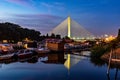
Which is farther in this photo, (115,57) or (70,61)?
(70,61)

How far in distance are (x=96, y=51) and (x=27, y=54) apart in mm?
12029

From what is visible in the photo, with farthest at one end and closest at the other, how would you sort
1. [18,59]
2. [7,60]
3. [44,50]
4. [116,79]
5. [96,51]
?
[44,50] < [96,51] < [18,59] < [7,60] < [116,79]

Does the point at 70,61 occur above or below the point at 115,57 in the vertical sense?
below

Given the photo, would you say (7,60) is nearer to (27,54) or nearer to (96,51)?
(27,54)

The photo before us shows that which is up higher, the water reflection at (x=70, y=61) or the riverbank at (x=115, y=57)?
the riverbank at (x=115, y=57)

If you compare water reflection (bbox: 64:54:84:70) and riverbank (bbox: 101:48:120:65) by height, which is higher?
riverbank (bbox: 101:48:120:65)

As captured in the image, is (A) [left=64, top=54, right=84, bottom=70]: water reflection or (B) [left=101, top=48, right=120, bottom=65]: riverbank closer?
(B) [left=101, top=48, right=120, bottom=65]: riverbank

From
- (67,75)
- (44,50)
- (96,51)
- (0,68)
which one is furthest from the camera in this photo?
(44,50)

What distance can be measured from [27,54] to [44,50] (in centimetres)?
1314

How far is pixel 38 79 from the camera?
2780 centimetres

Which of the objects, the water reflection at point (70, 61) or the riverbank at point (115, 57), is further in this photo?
the water reflection at point (70, 61)

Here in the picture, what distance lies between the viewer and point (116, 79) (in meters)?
27.7

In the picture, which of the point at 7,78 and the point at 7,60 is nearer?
the point at 7,78

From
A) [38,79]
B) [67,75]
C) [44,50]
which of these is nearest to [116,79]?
[67,75]
